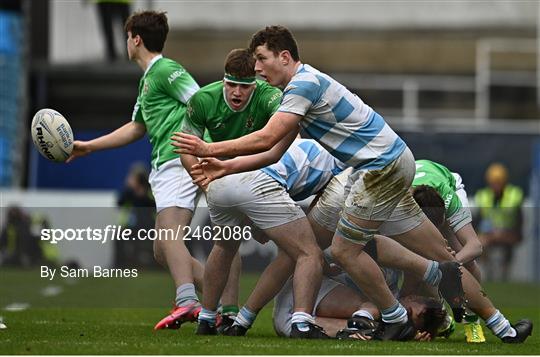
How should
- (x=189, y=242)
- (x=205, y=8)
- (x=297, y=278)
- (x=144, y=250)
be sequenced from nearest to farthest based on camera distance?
A: (x=297, y=278), (x=189, y=242), (x=144, y=250), (x=205, y=8)

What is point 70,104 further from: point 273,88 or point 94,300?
point 273,88

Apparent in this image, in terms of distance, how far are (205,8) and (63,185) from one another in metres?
7.11

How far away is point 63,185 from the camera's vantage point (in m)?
23.0

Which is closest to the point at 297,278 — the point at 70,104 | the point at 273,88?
the point at 273,88

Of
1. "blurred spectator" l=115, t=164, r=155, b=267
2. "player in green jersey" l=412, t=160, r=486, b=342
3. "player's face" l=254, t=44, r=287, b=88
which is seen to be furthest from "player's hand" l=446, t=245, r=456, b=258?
"blurred spectator" l=115, t=164, r=155, b=267

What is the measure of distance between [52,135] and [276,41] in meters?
2.03

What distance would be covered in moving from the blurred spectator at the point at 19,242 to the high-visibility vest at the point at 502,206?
18.7ft

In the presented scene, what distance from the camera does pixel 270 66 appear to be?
9500 mm

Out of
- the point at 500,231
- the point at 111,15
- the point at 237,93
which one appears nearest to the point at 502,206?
the point at 500,231

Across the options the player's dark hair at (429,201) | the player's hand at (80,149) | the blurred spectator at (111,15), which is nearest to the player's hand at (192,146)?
the player's dark hair at (429,201)

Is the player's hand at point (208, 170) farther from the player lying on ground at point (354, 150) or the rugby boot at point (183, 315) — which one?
the rugby boot at point (183, 315)

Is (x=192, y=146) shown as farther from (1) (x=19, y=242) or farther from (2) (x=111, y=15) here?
(2) (x=111, y=15)

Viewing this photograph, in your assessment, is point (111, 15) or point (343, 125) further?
point (111, 15)

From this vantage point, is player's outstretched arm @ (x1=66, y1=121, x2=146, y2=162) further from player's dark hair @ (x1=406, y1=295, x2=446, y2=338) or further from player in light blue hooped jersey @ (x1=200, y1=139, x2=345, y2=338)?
player's dark hair @ (x1=406, y1=295, x2=446, y2=338)
